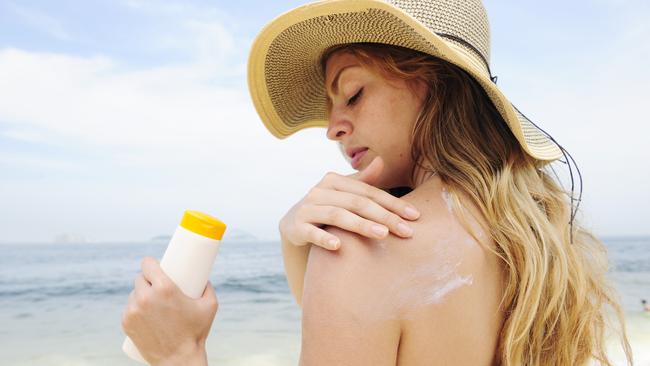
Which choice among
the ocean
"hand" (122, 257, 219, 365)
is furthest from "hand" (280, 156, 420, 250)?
the ocean

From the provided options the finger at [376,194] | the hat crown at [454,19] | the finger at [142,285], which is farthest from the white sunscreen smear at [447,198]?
the finger at [142,285]

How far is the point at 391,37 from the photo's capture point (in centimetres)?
164

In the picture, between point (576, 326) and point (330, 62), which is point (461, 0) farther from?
point (576, 326)

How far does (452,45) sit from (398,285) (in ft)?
2.51

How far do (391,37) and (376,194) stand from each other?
0.53 metres

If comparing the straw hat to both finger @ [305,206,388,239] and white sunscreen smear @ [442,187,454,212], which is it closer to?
white sunscreen smear @ [442,187,454,212]

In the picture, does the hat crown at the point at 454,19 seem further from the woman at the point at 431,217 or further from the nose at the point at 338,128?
the nose at the point at 338,128

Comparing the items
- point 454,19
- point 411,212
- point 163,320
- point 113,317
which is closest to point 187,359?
point 163,320

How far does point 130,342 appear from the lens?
1.51 metres

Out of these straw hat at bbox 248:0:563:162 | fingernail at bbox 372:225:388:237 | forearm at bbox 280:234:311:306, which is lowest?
forearm at bbox 280:234:311:306

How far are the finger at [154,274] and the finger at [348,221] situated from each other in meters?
0.40

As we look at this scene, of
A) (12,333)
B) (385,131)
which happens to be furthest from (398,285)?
(12,333)

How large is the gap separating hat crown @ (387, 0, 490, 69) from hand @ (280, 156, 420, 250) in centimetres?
50

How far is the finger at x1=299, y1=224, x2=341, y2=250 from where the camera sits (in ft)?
4.16
